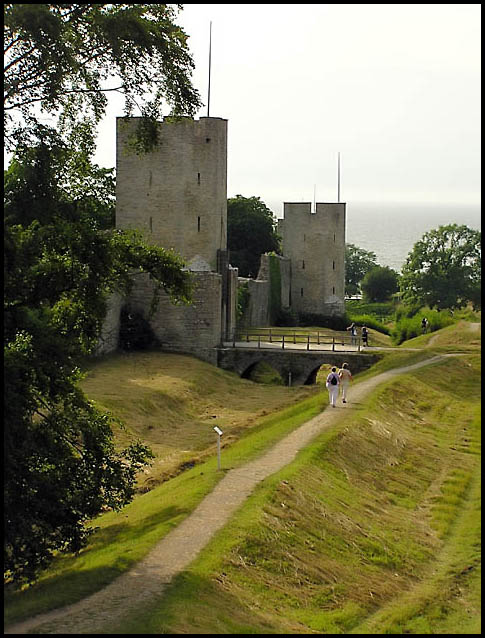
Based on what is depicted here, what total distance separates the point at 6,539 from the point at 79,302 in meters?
3.37

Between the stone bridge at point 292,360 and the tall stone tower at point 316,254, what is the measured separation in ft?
61.4

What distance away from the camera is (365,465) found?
1989 cm

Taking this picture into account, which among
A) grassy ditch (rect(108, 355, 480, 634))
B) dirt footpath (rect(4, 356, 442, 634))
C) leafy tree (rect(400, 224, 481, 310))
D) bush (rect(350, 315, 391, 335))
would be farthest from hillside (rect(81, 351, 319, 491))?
leafy tree (rect(400, 224, 481, 310))

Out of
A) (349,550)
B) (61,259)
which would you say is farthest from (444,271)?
(61,259)

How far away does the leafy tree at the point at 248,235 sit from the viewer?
2378 inches

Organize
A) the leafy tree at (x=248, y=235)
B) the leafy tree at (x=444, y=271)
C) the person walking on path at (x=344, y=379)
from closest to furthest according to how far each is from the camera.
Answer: the person walking on path at (x=344, y=379), the leafy tree at (x=248, y=235), the leafy tree at (x=444, y=271)

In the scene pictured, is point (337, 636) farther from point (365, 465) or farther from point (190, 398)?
point (190, 398)

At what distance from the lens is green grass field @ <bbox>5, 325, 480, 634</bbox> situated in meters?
11.6

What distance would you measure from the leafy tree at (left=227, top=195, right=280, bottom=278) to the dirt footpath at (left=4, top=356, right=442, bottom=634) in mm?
41070

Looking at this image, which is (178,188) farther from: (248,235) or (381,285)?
(381,285)

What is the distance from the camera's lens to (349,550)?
1477 cm

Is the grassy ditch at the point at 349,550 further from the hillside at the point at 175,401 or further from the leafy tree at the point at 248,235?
the leafy tree at the point at 248,235

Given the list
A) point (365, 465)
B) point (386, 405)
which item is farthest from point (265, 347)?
point (365, 465)

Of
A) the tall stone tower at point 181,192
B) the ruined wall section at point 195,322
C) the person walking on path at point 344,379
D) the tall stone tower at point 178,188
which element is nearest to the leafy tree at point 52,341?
the person walking on path at point 344,379
